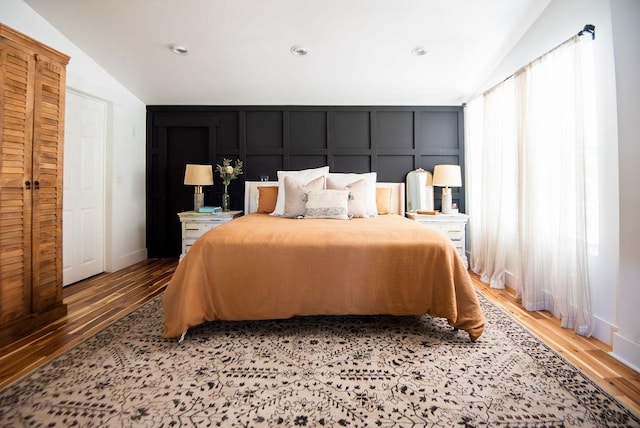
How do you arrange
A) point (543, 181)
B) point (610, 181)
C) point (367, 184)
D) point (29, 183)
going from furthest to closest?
point (367, 184)
point (543, 181)
point (29, 183)
point (610, 181)

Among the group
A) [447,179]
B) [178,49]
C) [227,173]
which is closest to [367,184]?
[447,179]

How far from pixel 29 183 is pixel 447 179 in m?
3.87

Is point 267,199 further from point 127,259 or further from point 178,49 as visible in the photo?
point 127,259

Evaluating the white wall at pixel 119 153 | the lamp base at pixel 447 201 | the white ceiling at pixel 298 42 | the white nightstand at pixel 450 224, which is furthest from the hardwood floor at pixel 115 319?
the white ceiling at pixel 298 42

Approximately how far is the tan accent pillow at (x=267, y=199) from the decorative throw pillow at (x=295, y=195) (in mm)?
332

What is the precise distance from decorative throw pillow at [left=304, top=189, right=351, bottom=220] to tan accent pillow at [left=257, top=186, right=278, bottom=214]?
1.95 ft

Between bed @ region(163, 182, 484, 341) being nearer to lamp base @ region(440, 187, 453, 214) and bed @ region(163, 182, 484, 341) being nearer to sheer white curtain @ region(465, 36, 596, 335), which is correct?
sheer white curtain @ region(465, 36, 596, 335)

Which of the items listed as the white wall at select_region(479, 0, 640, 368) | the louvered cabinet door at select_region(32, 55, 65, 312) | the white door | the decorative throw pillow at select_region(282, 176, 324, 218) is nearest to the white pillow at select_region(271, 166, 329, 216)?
the decorative throw pillow at select_region(282, 176, 324, 218)

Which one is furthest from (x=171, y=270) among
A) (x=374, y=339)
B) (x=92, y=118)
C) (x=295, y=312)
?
(x=374, y=339)

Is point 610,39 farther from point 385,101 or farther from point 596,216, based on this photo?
point 385,101

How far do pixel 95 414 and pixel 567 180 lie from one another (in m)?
3.09

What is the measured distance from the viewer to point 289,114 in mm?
3977

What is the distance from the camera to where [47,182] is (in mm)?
2111

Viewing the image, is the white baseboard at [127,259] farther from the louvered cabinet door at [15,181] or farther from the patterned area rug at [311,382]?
the patterned area rug at [311,382]
